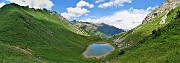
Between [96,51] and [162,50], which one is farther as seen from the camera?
[96,51]

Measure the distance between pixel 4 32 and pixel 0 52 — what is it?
37764mm

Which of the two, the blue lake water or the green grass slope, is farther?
the blue lake water

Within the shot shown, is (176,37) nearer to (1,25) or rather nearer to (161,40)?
(161,40)

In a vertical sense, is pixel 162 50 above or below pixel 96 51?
below

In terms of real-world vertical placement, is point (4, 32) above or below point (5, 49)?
above

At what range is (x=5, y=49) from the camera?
Result: 67750mm

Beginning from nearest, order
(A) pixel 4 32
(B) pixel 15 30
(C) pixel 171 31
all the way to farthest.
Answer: (C) pixel 171 31 → (A) pixel 4 32 → (B) pixel 15 30

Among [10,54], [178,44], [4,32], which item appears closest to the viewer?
[178,44]

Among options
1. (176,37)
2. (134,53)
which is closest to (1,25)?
(134,53)

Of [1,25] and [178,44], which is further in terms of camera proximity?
[1,25]

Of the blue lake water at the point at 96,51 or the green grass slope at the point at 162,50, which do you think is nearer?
the green grass slope at the point at 162,50

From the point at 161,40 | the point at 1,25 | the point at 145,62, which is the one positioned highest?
the point at 1,25

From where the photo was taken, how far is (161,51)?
60.7m

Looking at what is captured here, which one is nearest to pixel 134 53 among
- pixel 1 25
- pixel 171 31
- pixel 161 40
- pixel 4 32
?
pixel 161 40
